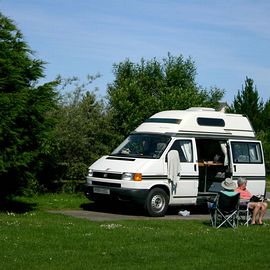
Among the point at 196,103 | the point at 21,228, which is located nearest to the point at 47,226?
the point at 21,228

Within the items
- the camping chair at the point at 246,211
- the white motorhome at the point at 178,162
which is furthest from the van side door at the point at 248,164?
the camping chair at the point at 246,211

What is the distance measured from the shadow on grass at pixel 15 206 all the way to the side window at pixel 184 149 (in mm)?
4230

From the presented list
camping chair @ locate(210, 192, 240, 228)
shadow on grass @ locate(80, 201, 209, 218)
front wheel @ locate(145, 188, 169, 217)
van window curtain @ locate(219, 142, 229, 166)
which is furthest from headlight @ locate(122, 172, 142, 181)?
van window curtain @ locate(219, 142, 229, 166)

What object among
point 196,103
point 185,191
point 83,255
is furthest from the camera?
point 196,103

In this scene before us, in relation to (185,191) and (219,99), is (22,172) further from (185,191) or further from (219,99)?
(219,99)

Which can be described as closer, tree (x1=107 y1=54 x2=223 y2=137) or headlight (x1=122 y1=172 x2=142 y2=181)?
headlight (x1=122 y1=172 x2=142 y2=181)

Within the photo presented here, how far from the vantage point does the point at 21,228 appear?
12.7 meters

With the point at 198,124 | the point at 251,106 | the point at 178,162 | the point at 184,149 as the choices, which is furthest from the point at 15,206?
the point at 251,106

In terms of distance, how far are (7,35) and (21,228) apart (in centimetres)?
518

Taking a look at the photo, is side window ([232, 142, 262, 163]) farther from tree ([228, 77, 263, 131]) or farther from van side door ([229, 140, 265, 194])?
tree ([228, 77, 263, 131])

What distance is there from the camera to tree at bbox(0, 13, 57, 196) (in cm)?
1489

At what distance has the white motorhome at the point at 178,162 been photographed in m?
16.8

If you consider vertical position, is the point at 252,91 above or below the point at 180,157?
above

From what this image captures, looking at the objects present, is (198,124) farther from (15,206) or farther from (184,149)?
(15,206)
